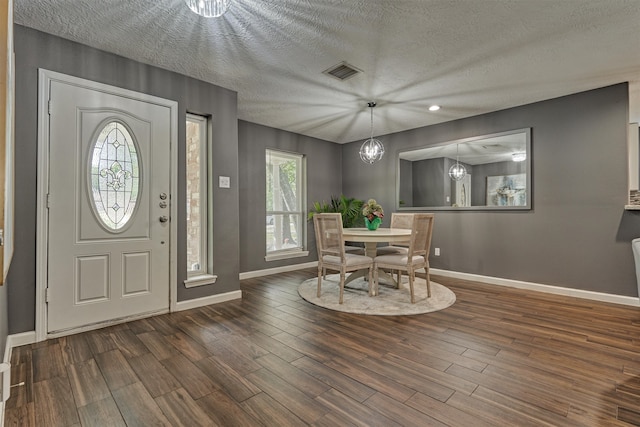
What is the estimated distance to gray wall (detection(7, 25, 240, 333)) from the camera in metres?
2.26

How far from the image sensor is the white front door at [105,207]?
242 centimetres

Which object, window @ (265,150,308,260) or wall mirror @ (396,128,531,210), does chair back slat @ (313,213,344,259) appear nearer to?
window @ (265,150,308,260)

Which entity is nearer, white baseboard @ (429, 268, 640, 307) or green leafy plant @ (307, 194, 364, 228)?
white baseboard @ (429, 268, 640, 307)

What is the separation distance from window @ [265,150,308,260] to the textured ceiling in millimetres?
1606

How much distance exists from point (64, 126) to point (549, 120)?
5208mm

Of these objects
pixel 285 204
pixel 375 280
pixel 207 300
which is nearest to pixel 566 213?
pixel 375 280

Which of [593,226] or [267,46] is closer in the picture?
[267,46]

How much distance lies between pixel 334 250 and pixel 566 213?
2.89 metres

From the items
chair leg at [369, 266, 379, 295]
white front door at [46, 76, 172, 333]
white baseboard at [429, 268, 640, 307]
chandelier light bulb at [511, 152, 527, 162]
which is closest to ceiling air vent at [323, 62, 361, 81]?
white front door at [46, 76, 172, 333]

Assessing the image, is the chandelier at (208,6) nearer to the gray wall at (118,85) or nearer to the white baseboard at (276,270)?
the gray wall at (118,85)

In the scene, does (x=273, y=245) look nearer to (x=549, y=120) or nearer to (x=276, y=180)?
(x=276, y=180)

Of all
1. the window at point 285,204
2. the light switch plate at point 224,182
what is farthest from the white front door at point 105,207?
the window at point 285,204

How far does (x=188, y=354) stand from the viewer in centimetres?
211

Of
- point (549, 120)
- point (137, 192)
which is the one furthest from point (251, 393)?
point (549, 120)
